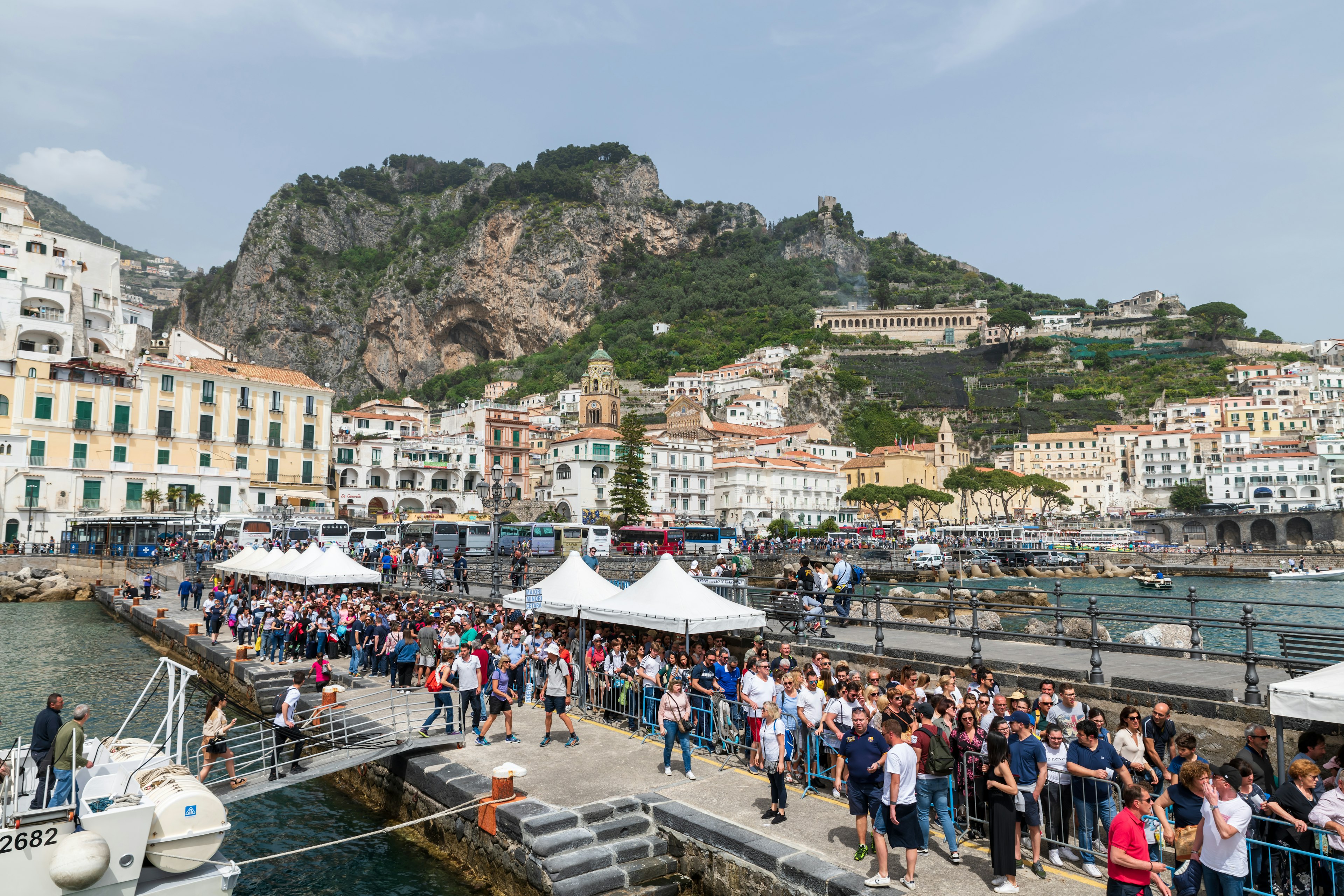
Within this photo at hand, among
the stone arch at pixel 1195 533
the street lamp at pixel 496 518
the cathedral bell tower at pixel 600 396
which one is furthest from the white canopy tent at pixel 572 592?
the stone arch at pixel 1195 533

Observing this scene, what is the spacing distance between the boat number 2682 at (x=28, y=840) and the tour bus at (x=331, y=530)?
114 feet

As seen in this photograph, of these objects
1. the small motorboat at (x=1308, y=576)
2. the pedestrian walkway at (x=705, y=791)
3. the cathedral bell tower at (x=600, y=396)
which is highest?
the cathedral bell tower at (x=600, y=396)

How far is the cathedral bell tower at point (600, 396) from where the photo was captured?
97062 millimetres

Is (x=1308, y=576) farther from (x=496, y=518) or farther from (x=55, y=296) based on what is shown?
(x=55, y=296)

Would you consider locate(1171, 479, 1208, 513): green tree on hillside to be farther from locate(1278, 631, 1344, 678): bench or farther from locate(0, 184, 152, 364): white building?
locate(0, 184, 152, 364): white building

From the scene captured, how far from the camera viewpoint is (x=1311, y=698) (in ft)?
19.6

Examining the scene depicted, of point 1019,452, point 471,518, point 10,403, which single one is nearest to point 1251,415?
point 1019,452

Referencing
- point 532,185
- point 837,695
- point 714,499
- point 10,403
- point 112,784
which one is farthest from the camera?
point 532,185

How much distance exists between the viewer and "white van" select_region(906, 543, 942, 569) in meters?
52.5

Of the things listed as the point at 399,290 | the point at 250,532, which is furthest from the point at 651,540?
the point at 399,290

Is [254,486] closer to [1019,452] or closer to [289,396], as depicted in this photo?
[289,396]

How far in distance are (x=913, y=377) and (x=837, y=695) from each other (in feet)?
407

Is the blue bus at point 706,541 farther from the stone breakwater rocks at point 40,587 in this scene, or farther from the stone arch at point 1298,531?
the stone arch at point 1298,531

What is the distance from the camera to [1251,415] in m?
104
